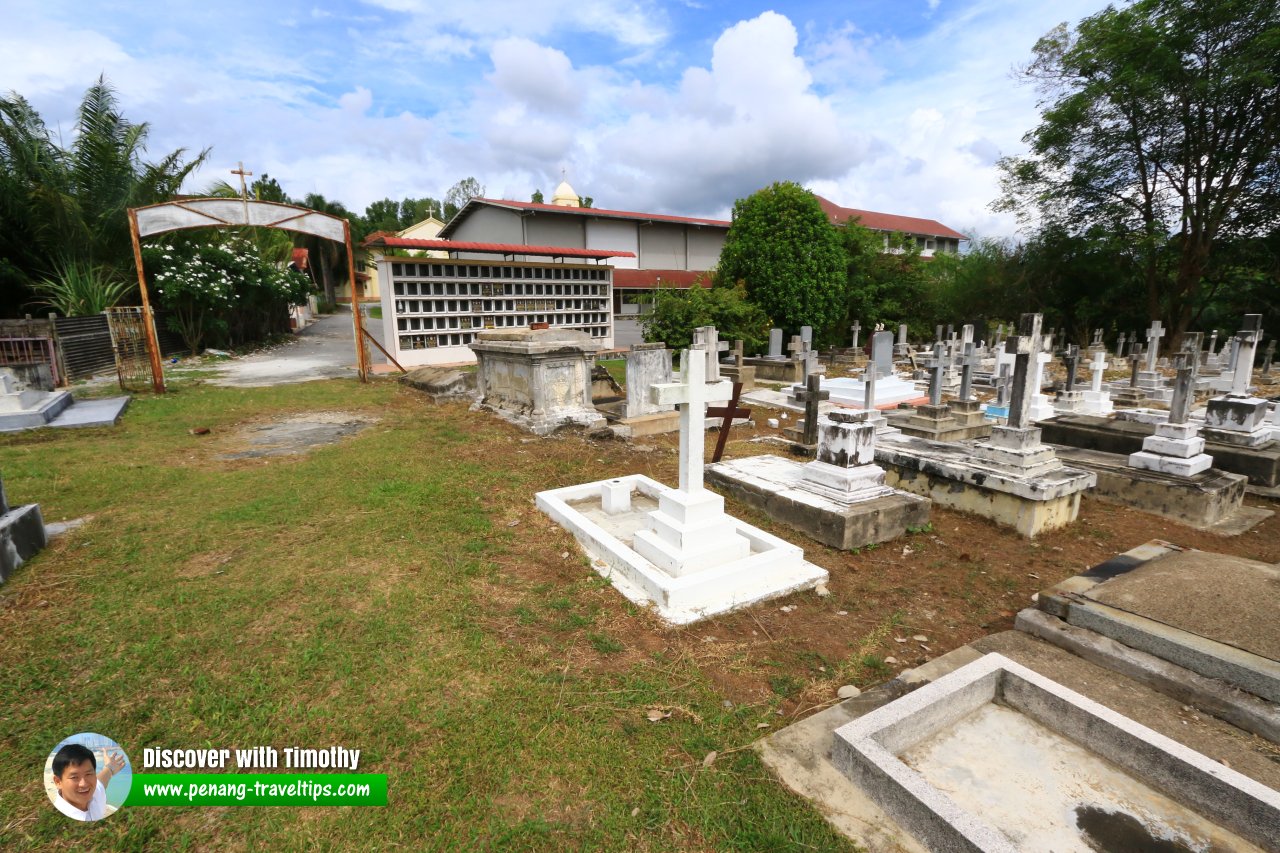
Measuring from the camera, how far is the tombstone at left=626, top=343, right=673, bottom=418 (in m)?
8.52

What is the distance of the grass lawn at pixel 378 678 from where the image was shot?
1.93 meters

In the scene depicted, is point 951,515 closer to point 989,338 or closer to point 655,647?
point 655,647

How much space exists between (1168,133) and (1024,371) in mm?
20926

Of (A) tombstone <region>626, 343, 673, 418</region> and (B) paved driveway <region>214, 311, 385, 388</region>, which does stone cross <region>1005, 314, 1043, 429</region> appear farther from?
(B) paved driveway <region>214, 311, 385, 388</region>

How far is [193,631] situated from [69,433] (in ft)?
21.0

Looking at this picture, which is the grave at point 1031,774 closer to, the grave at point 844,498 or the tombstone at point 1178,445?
the grave at point 844,498

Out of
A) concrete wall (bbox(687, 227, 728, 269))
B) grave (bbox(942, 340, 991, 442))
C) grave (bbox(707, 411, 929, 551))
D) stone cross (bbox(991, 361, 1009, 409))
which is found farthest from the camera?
concrete wall (bbox(687, 227, 728, 269))

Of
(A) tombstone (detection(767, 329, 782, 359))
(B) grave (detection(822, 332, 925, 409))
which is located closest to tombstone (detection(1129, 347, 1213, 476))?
(B) grave (detection(822, 332, 925, 409))

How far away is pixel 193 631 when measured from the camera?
9.52 feet

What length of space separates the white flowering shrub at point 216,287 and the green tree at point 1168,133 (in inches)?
1029

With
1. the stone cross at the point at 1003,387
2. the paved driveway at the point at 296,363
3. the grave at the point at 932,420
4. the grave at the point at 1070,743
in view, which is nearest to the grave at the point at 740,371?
the stone cross at the point at 1003,387

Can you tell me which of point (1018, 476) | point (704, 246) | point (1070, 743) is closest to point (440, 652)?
point (1070, 743)

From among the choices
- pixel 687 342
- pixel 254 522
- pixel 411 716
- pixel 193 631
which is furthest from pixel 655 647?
pixel 687 342

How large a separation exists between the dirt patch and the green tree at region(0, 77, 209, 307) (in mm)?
9240
